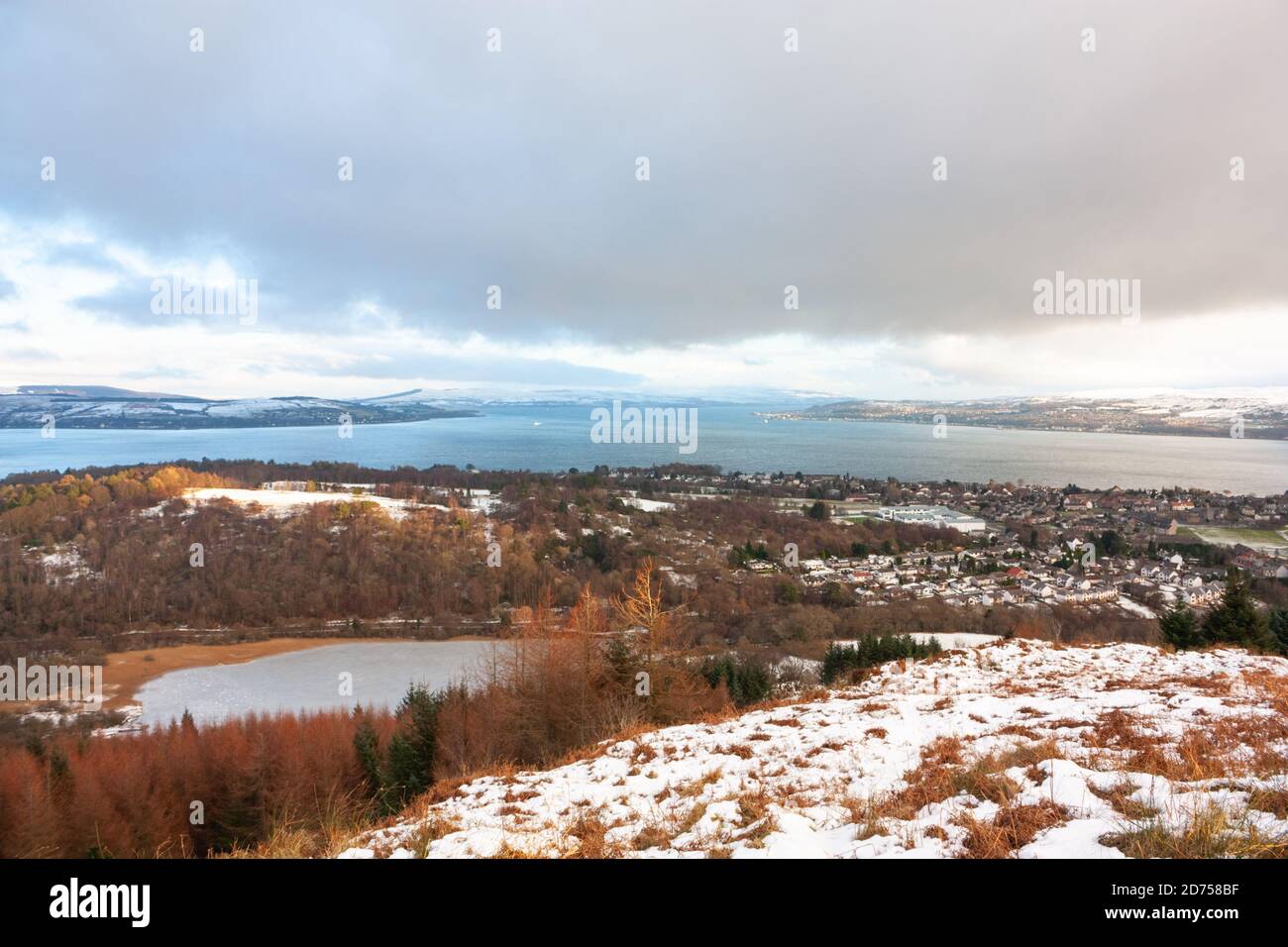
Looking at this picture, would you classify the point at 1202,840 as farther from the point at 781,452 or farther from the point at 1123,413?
the point at 1123,413

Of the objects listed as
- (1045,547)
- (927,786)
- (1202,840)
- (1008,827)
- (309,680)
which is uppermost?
(1202,840)

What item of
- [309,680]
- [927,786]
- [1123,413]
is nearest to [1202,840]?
[927,786]

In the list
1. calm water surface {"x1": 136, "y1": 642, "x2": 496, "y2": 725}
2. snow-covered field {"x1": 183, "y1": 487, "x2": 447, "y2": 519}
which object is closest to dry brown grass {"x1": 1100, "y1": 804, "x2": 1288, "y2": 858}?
calm water surface {"x1": 136, "y1": 642, "x2": 496, "y2": 725}

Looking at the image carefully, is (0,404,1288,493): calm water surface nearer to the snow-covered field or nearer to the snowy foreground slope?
the snow-covered field

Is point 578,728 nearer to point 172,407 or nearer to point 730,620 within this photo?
point 730,620

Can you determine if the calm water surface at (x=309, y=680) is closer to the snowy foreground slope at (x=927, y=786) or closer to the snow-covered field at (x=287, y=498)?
the snow-covered field at (x=287, y=498)

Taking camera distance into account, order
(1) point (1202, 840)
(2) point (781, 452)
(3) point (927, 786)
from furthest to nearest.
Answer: (2) point (781, 452) → (3) point (927, 786) → (1) point (1202, 840)

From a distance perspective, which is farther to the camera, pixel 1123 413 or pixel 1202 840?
pixel 1123 413
